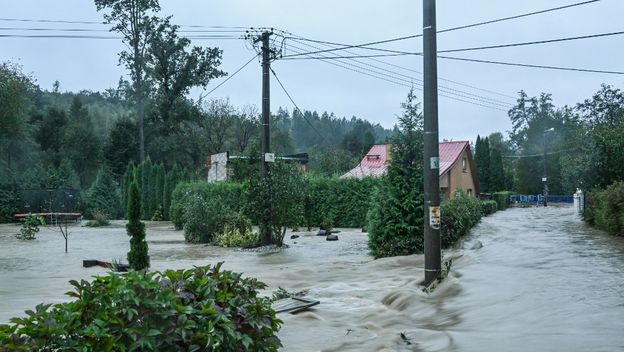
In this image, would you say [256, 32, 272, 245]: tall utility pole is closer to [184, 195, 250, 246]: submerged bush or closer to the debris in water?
[184, 195, 250, 246]: submerged bush

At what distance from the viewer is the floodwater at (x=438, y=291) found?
703cm

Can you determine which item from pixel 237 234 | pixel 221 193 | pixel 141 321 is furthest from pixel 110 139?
pixel 141 321

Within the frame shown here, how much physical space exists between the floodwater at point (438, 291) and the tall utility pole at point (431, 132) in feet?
3.09

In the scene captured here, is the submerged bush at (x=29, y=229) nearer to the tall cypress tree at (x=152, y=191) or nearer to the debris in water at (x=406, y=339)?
the tall cypress tree at (x=152, y=191)

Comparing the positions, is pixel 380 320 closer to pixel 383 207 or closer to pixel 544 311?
pixel 544 311

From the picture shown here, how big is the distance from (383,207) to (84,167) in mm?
49702

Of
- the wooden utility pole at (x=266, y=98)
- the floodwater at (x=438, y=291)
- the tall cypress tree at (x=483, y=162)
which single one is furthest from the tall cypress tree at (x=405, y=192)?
the tall cypress tree at (x=483, y=162)

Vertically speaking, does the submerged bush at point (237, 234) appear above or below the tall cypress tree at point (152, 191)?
below

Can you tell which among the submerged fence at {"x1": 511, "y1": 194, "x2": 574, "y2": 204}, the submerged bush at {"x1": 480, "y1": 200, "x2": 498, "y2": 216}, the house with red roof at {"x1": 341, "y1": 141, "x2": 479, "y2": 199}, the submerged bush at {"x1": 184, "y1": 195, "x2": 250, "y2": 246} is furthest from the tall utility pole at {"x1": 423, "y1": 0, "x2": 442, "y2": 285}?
the submerged fence at {"x1": 511, "y1": 194, "x2": 574, "y2": 204}

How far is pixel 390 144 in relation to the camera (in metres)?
15.7

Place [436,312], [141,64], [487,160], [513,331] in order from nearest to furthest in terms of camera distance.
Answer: [513,331] → [436,312] → [141,64] → [487,160]

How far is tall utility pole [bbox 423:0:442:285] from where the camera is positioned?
33.8 ft

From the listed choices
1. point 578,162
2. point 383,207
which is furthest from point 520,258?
point 578,162

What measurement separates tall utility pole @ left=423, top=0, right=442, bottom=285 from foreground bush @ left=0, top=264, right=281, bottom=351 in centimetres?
631
